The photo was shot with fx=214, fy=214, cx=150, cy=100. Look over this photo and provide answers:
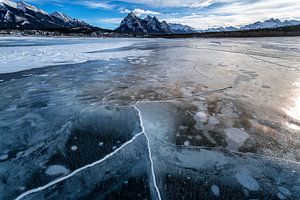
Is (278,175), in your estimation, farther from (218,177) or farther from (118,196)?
(118,196)

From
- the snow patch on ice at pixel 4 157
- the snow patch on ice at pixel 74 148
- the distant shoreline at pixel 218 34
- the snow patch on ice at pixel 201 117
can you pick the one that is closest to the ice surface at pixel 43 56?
the snow patch on ice at pixel 4 157

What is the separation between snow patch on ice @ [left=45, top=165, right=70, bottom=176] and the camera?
205cm

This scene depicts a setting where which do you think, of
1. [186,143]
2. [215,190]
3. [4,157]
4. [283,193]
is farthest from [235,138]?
[4,157]

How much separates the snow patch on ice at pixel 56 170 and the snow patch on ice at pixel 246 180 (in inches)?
64.4

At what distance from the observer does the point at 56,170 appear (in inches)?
82.3

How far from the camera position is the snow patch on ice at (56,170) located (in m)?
2.05

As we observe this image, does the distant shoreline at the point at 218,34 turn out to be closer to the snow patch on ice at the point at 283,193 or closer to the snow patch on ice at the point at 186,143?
the snow patch on ice at the point at 186,143

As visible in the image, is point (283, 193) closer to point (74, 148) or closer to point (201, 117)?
point (201, 117)

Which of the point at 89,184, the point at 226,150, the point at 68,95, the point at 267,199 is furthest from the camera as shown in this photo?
the point at 68,95

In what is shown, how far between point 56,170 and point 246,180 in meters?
1.82

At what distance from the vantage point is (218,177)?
2023 mm

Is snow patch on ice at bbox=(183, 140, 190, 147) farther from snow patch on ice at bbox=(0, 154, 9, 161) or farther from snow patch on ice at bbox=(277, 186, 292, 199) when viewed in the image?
snow patch on ice at bbox=(0, 154, 9, 161)

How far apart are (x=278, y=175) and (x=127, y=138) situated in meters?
1.66

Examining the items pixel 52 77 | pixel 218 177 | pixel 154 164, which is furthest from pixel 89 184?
pixel 52 77
